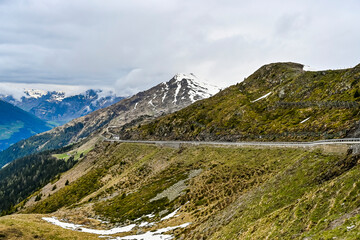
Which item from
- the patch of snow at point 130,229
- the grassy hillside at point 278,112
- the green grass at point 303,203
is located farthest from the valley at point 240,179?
the grassy hillside at point 278,112

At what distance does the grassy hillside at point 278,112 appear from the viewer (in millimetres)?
64250

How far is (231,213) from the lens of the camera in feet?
112

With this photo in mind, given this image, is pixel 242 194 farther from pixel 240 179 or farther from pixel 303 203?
pixel 303 203

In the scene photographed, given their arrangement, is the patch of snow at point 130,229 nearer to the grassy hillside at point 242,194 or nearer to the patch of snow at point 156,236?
the patch of snow at point 156,236

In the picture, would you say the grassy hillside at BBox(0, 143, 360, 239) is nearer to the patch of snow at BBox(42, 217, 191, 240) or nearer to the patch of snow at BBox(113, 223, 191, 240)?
the patch of snow at BBox(113, 223, 191, 240)

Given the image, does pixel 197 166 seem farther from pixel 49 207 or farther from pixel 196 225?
pixel 49 207

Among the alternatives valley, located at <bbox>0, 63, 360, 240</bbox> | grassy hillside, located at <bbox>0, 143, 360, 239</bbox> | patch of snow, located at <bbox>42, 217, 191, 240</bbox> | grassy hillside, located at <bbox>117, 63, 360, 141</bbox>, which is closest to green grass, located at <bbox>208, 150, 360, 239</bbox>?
grassy hillside, located at <bbox>0, 143, 360, 239</bbox>

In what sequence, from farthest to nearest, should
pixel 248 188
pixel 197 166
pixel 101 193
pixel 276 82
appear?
pixel 276 82 → pixel 101 193 → pixel 197 166 → pixel 248 188

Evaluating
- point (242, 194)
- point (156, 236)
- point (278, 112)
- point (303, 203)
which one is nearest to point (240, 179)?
point (242, 194)

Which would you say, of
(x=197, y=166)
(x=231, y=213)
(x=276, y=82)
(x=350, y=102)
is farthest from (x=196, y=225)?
(x=276, y=82)

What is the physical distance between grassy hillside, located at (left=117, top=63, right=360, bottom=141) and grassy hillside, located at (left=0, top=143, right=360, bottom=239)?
50.2ft

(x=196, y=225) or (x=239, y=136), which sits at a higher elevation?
(x=239, y=136)

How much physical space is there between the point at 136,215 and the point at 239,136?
51262 millimetres

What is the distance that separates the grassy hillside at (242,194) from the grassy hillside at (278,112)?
1530 cm
